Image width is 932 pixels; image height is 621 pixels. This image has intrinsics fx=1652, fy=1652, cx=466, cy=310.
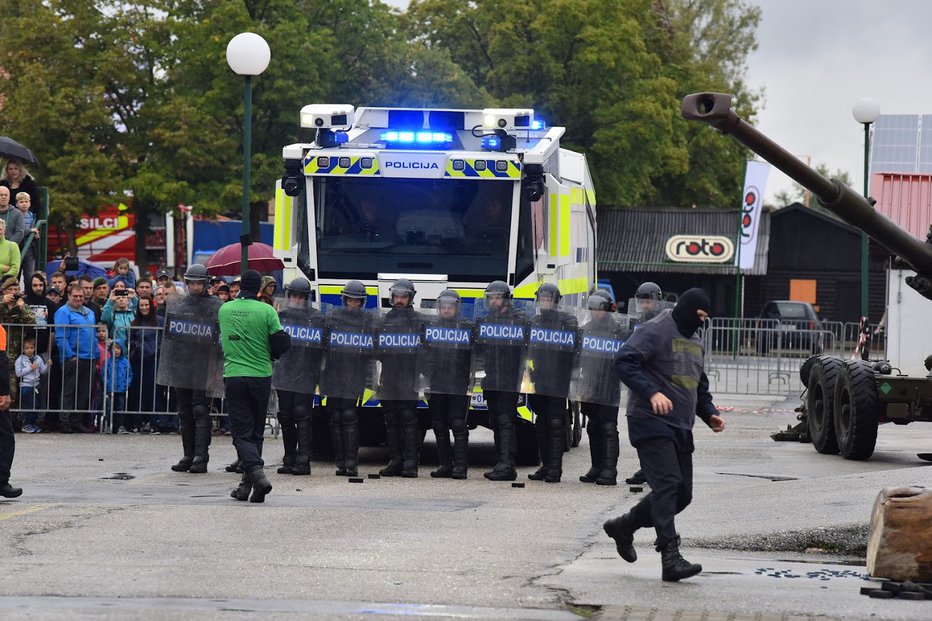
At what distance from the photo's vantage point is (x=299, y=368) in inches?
631

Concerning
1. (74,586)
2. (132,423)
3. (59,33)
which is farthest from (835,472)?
(59,33)

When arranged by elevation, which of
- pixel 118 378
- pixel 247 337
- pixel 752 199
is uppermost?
pixel 752 199

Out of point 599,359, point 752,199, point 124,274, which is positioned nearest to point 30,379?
point 124,274

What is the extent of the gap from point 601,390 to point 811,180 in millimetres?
5899

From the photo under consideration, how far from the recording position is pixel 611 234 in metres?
58.1

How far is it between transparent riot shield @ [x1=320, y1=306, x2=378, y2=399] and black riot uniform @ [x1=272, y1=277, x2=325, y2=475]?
11cm

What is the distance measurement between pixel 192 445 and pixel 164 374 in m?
0.76

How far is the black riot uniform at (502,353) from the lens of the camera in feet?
52.3

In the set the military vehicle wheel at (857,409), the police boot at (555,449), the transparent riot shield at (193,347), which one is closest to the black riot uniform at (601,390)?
the police boot at (555,449)

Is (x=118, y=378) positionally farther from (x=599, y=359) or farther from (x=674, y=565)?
(x=674, y=565)

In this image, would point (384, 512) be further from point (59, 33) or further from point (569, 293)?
point (59, 33)

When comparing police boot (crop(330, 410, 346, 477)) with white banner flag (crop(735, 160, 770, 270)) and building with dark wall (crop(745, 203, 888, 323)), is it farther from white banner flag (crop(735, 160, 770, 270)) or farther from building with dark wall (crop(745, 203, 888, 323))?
building with dark wall (crop(745, 203, 888, 323))

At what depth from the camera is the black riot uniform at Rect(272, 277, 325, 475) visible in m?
16.0

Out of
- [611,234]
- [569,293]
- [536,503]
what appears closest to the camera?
[536,503]
